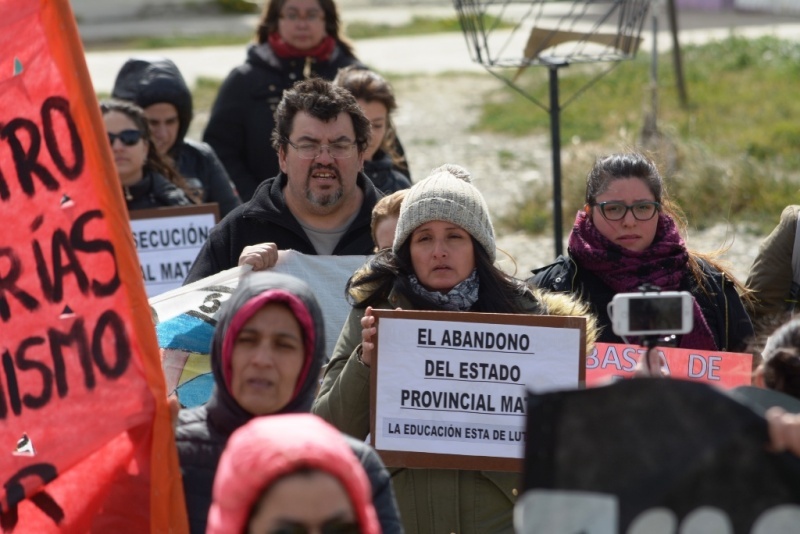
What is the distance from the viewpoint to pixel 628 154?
5191 millimetres

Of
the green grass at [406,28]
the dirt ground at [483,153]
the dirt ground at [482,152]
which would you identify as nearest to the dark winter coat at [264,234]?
the dirt ground at [483,153]

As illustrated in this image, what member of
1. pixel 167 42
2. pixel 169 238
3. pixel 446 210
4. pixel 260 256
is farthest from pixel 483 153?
pixel 167 42

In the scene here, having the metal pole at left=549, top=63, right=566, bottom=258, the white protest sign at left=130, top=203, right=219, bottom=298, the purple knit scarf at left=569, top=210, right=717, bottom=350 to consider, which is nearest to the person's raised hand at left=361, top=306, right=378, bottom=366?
the purple knit scarf at left=569, top=210, right=717, bottom=350

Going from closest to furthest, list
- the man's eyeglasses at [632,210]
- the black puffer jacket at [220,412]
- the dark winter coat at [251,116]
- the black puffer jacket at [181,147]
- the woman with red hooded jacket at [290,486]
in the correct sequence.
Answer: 1. the woman with red hooded jacket at [290,486]
2. the black puffer jacket at [220,412]
3. the man's eyeglasses at [632,210]
4. the black puffer jacket at [181,147]
5. the dark winter coat at [251,116]

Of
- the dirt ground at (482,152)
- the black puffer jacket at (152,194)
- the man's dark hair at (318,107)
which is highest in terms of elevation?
the man's dark hair at (318,107)

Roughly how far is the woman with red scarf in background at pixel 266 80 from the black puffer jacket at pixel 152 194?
2.26 feet

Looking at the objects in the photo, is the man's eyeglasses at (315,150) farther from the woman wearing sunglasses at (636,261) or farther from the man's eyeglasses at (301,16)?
the man's eyeglasses at (301,16)

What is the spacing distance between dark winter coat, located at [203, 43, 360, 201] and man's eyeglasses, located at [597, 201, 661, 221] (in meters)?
2.89

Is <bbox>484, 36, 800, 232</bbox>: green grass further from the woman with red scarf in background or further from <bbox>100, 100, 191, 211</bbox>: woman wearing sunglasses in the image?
<bbox>100, 100, 191, 211</bbox>: woman wearing sunglasses

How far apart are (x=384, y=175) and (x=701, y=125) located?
1049 centimetres

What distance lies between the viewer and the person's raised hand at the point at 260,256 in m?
4.92

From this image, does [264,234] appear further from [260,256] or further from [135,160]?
[135,160]

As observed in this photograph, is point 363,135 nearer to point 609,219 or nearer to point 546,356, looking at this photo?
point 609,219

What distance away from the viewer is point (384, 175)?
6.66m
